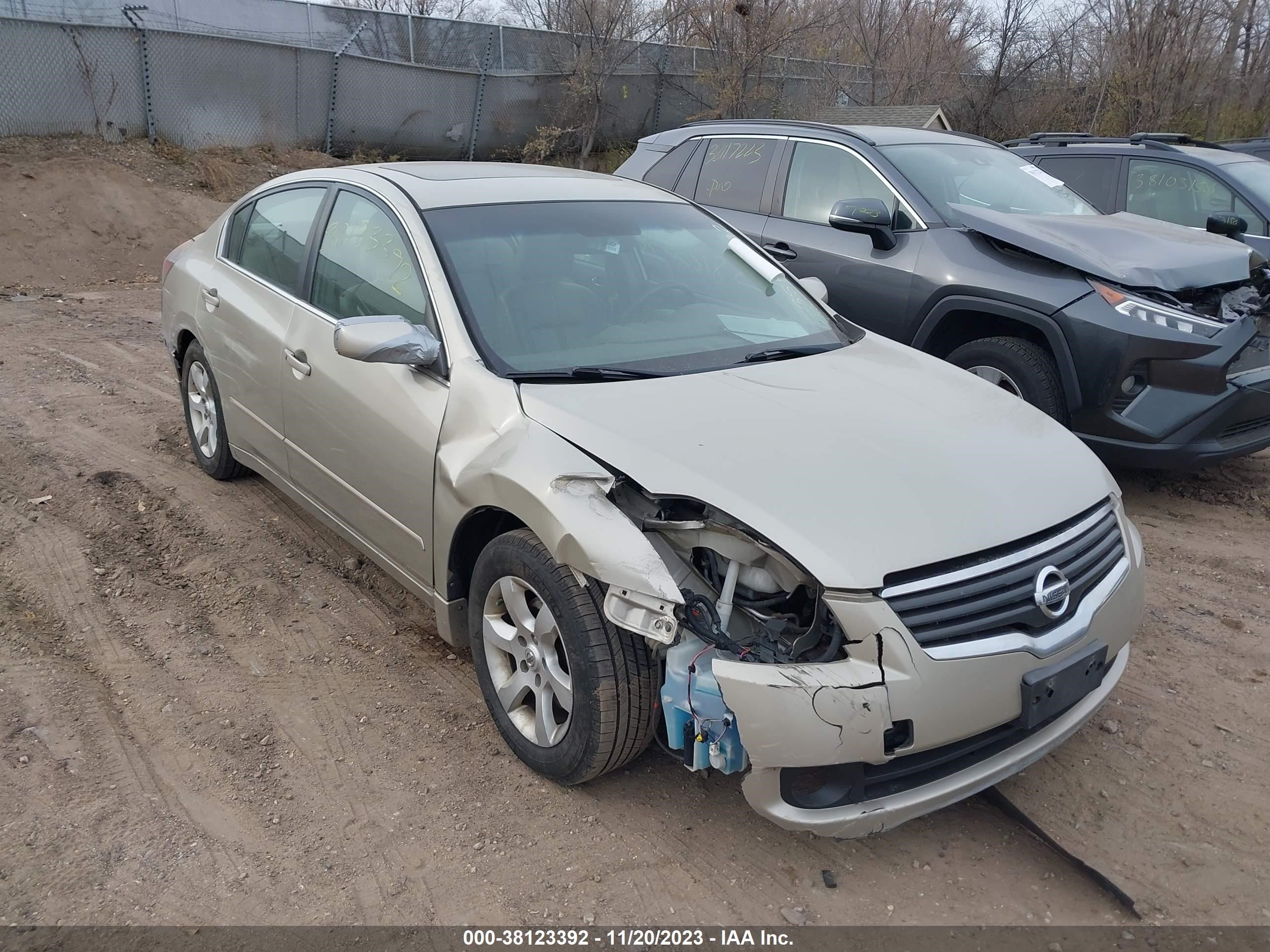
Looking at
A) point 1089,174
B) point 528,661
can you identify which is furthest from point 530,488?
point 1089,174

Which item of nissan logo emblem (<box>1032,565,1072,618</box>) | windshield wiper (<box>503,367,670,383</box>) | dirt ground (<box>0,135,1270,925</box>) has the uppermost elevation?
windshield wiper (<box>503,367,670,383</box>)

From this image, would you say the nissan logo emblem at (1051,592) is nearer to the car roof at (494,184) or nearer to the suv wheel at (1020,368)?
the car roof at (494,184)

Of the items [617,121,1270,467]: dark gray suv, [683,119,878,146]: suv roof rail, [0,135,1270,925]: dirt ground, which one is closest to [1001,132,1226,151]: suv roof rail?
[617,121,1270,467]: dark gray suv

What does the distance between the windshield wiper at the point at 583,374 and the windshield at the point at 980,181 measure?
321 cm

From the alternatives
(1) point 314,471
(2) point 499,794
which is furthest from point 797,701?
(1) point 314,471

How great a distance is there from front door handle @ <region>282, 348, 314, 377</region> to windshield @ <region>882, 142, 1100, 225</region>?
3.71 metres

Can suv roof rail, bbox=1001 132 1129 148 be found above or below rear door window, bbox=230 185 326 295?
above

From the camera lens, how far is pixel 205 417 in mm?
5184

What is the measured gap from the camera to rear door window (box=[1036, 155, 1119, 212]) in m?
8.12

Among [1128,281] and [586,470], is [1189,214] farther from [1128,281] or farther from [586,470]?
[586,470]

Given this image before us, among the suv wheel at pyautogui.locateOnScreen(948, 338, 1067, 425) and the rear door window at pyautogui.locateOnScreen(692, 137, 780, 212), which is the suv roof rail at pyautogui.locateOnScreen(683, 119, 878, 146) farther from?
the suv wheel at pyautogui.locateOnScreen(948, 338, 1067, 425)

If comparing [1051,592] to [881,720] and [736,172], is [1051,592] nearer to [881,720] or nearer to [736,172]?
[881,720]

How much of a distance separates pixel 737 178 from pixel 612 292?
347 centimetres

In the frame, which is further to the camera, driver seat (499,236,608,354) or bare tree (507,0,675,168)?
bare tree (507,0,675,168)
